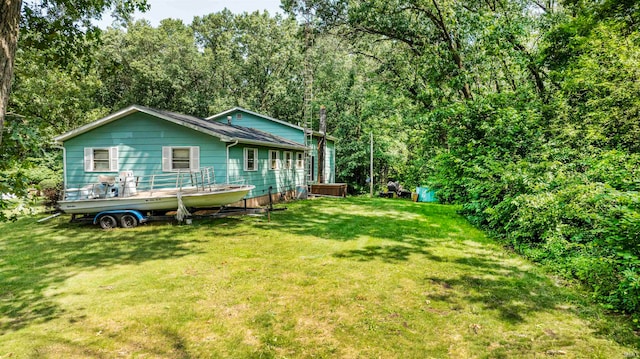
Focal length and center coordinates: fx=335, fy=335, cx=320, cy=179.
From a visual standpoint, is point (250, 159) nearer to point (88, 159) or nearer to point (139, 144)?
point (139, 144)

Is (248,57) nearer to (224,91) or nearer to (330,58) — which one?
(224,91)

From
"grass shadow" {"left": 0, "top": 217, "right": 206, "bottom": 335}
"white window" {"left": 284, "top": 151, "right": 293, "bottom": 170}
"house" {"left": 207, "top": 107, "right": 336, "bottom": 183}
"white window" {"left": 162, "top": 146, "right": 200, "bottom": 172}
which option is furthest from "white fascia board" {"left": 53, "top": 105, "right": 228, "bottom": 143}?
"house" {"left": 207, "top": 107, "right": 336, "bottom": 183}

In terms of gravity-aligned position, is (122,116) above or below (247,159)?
above

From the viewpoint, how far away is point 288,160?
17984 mm

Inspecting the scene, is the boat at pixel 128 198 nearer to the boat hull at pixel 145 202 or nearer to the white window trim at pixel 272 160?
the boat hull at pixel 145 202

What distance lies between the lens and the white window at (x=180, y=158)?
12.8 metres

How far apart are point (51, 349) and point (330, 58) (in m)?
28.3

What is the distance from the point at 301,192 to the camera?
18.0 meters

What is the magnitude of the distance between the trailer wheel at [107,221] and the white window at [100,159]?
3.79 metres

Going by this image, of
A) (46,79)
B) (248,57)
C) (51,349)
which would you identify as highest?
(248,57)

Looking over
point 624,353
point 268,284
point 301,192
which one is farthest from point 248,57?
point 624,353

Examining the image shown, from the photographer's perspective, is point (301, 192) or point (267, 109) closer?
point (301, 192)

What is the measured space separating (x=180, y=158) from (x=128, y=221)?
3.58 metres

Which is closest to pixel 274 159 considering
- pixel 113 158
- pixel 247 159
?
pixel 247 159
